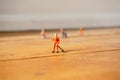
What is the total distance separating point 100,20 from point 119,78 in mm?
1578

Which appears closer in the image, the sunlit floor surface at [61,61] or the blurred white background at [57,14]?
the sunlit floor surface at [61,61]

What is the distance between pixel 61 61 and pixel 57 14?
117cm

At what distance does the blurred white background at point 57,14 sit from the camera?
6.39 feet

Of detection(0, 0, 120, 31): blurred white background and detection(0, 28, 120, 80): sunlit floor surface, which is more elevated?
detection(0, 0, 120, 31): blurred white background

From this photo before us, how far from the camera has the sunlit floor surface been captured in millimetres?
839

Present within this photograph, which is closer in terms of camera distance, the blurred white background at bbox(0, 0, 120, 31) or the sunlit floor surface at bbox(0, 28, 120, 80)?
the sunlit floor surface at bbox(0, 28, 120, 80)

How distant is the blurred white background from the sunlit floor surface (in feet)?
1.85

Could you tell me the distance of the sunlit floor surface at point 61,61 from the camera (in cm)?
84

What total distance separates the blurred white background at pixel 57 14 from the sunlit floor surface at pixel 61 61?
22.2 inches

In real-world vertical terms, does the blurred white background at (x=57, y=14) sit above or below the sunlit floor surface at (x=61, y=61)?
above

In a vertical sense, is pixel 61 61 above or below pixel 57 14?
below

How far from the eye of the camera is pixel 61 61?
3.34 ft

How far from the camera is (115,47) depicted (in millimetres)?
1313

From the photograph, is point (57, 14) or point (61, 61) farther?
point (57, 14)
